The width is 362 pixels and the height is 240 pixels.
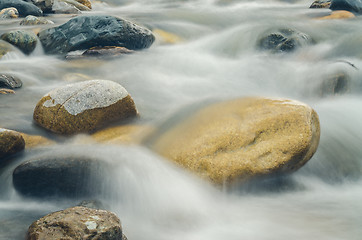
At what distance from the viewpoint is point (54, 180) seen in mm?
3916

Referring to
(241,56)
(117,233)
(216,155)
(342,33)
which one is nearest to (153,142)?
(216,155)

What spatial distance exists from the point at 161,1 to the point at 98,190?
15.6 metres

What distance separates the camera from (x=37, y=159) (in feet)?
13.1

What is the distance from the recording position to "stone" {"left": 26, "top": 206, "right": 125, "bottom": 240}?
2753 mm

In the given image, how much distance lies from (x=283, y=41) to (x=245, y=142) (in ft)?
17.9

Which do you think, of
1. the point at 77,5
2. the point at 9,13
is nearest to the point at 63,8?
the point at 77,5

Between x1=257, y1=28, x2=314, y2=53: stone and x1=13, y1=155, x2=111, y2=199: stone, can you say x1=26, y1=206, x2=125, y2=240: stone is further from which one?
x1=257, y1=28, x2=314, y2=53: stone

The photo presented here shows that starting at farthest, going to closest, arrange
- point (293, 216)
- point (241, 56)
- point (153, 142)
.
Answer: point (241, 56)
point (153, 142)
point (293, 216)

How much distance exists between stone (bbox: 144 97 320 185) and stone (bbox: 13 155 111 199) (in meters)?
0.91

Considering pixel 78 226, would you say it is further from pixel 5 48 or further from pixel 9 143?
pixel 5 48

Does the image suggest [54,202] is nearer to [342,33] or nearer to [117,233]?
[117,233]

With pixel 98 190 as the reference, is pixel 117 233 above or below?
above

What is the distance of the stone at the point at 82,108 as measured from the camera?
4734 mm

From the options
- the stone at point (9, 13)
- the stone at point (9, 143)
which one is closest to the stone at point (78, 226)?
the stone at point (9, 143)
